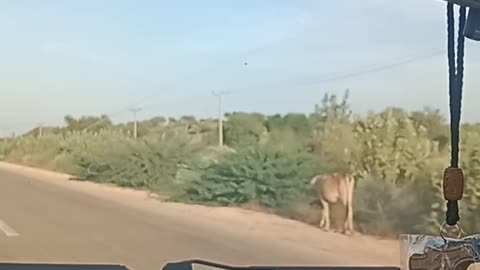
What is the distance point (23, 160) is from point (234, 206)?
48cm

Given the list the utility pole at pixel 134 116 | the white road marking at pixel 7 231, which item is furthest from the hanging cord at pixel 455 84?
the white road marking at pixel 7 231

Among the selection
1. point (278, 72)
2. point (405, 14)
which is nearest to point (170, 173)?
point (278, 72)

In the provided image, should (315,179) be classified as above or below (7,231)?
above

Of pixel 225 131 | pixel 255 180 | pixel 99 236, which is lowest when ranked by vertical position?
pixel 99 236

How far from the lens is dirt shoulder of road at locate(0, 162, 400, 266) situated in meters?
1.71

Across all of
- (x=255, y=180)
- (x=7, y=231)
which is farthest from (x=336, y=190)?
(x=7, y=231)

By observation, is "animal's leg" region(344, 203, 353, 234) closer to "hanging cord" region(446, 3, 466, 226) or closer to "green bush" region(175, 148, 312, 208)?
"green bush" region(175, 148, 312, 208)

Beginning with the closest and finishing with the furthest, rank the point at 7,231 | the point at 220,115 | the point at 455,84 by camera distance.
Result: the point at 455,84 < the point at 7,231 < the point at 220,115

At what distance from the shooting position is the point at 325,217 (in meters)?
1.80

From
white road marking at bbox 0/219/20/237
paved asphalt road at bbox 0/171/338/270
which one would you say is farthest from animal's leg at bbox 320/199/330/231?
white road marking at bbox 0/219/20/237

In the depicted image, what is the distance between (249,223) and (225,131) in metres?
0.21

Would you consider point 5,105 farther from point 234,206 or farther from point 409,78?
point 409,78

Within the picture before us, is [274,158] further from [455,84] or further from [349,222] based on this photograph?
[455,84]

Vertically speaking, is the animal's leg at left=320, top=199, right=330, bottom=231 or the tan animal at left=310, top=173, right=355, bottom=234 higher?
the tan animal at left=310, top=173, right=355, bottom=234
